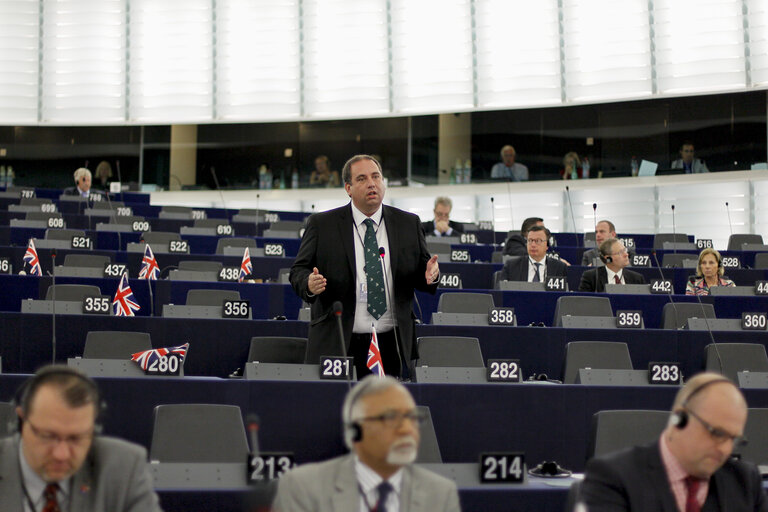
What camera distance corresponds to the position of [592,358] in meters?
6.09

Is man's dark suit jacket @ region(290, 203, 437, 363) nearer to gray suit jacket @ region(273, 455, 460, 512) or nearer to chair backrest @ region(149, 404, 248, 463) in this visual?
chair backrest @ region(149, 404, 248, 463)

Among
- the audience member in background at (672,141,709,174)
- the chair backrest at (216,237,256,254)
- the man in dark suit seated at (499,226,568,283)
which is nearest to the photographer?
the man in dark suit seated at (499,226,568,283)

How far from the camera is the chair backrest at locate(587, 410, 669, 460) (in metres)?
4.00

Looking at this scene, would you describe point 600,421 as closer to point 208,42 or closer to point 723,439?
point 723,439

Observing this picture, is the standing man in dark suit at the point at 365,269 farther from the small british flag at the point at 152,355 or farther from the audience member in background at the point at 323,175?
the audience member in background at the point at 323,175

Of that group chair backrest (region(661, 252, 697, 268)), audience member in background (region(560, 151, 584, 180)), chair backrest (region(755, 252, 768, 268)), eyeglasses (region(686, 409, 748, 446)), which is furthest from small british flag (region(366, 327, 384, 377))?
audience member in background (region(560, 151, 584, 180))

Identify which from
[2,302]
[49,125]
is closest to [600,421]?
[2,302]

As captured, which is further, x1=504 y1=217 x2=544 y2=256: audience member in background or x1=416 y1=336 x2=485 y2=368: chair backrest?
x1=504 y1=217 x2=544 y2=256: audience member in background

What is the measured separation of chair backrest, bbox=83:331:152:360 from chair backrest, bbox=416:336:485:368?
62.3 inches

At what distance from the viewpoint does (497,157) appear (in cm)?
1809

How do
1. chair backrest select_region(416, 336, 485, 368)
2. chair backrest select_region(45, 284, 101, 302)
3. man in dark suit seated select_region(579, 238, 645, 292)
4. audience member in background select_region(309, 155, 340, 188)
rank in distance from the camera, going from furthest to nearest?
audience member in background select_region(309, 155, 340, 188) < man in dark suit seated select_region(579, 238, 645, 292) < chair backrest select_region(45, 284, 101, 302) < chair backrest select_region(416, 336, 485, 368)

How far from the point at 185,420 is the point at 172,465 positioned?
0.49 meters

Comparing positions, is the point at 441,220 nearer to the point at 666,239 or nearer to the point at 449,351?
the point at 666,239

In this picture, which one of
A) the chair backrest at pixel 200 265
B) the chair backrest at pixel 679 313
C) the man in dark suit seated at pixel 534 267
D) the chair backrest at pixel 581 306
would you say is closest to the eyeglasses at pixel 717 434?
the chair backrest at pixel 581 306
